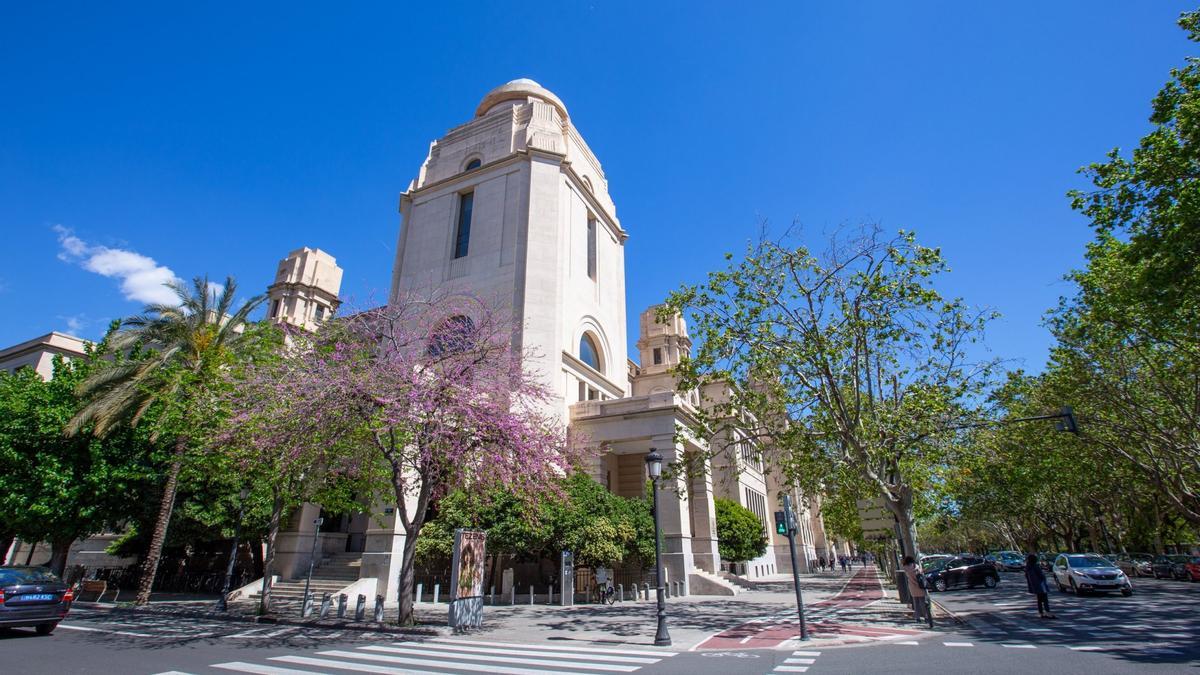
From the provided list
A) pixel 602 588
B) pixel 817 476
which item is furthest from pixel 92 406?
pixel 817 476

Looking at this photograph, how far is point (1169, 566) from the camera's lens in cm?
2778

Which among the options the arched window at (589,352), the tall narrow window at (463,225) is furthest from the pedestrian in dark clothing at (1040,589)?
the tall narrow window at (463,225)

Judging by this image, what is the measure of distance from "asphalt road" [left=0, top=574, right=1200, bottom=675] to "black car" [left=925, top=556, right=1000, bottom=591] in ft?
34.4

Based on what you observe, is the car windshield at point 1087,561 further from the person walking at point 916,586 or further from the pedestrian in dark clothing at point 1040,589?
the person walking at point 916,586

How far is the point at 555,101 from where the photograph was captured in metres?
43.1

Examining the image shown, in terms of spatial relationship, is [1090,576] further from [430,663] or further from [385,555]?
[385,555]

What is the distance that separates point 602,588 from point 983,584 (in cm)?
1824

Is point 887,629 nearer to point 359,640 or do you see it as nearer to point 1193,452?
point 359,640

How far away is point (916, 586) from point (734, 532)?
1846 cm

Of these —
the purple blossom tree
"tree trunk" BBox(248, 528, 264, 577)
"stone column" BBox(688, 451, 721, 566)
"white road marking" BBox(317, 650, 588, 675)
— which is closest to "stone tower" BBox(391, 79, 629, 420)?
"stone column" BBox(688, 451, 721, 566)

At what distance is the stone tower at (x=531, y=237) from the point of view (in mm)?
31797

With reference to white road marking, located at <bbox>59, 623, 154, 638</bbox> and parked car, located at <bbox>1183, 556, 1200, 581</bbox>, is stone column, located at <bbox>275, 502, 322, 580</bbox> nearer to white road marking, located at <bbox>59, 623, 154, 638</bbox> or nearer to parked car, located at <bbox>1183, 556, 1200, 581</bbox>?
white road marking, located at <bbox>59, 623, 154, 638</bbox>

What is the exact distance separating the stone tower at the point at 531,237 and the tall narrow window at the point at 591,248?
0.26 ft

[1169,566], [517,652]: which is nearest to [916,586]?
[517,652]
